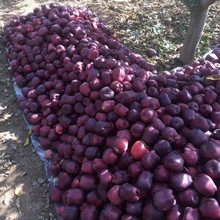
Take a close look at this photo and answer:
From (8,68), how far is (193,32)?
239 cm

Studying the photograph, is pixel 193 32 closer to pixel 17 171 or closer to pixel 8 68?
pixel 8 68

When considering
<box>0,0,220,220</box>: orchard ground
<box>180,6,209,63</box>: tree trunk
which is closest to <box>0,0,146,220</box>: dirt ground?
<box>0,0,220,220</box>: orchard ground

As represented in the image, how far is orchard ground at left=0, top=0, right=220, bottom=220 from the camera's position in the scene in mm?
2846

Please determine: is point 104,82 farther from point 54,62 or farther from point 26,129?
point 26,129

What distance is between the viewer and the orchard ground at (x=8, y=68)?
2.85 metres

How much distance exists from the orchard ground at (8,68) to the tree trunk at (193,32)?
0.19 meters

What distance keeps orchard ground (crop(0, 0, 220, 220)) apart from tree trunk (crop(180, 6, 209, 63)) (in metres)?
0.19

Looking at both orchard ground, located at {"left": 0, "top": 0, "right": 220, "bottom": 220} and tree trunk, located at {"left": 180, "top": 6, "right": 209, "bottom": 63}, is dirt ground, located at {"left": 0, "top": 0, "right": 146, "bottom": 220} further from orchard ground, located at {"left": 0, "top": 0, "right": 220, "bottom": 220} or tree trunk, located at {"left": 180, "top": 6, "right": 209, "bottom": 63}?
tree trunk, located at {"left": 180, "top": 6, "right": 209, "bottom": 63}

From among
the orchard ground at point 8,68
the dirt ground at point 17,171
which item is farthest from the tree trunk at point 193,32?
the dirt ground at point 17,171

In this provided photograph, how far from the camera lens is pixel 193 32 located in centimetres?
409

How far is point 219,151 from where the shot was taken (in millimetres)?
2307

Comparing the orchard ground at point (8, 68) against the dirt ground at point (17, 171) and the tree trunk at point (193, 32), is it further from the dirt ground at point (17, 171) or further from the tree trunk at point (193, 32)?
the tree trunk at point (193, 32)

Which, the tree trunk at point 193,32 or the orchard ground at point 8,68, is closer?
the orchard ground at point 8,68

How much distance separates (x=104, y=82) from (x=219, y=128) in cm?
105
